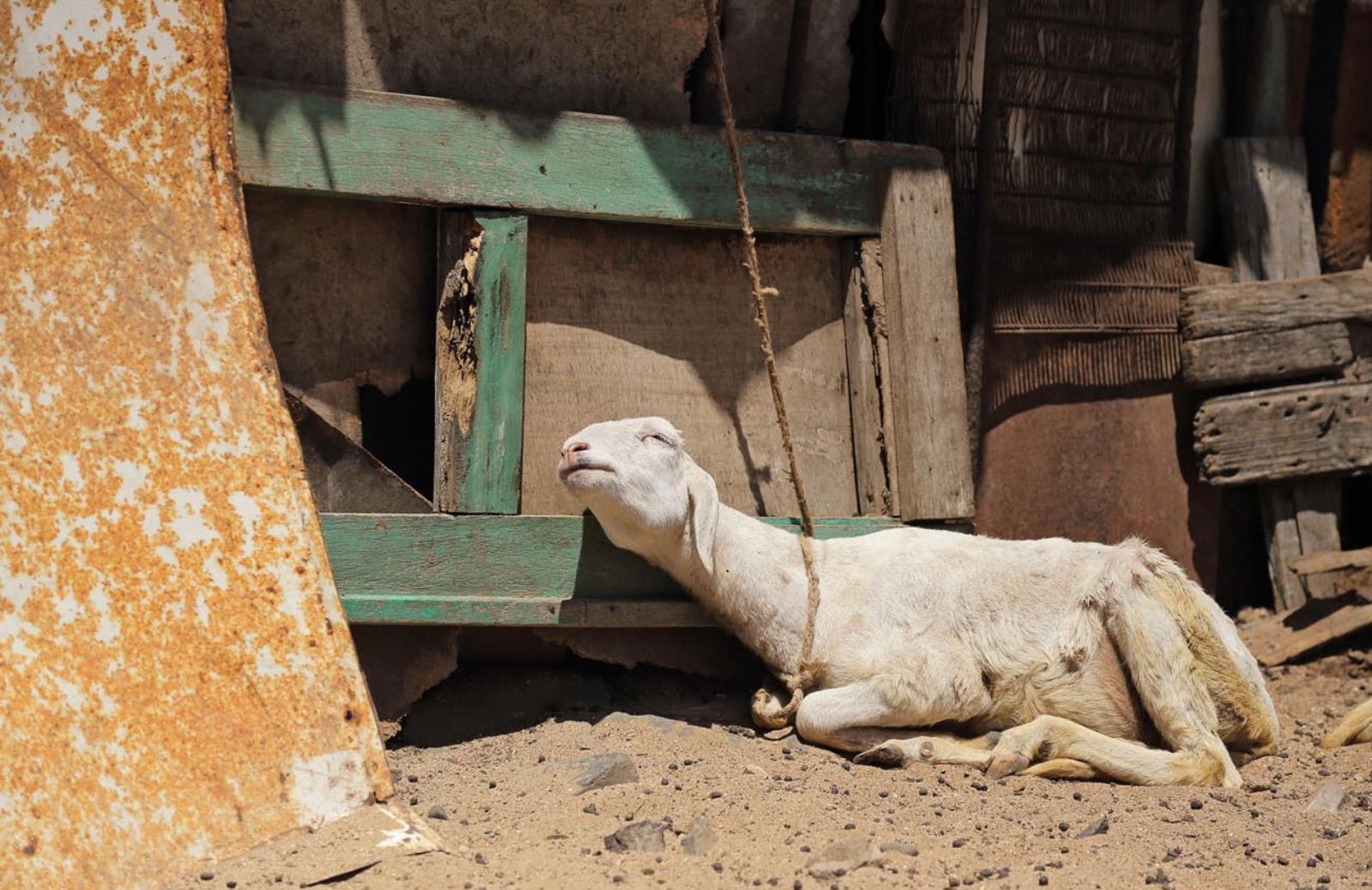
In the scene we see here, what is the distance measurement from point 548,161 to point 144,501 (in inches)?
80.6

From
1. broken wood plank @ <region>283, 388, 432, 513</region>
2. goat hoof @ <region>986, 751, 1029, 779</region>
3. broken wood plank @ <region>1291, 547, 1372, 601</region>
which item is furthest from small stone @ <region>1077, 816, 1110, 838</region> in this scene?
broken wood plank @ <region>1291, 547, 1372, 601</region>

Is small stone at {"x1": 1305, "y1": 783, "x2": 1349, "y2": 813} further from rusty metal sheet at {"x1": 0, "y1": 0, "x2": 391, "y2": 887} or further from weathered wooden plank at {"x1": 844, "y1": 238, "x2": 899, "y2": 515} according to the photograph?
rusty metal sheet at {"x1": 0, "y1": 0, "x2": 391, "y2": 887}

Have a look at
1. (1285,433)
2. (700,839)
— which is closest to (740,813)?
(700,839)

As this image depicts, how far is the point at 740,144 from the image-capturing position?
5.20 meters

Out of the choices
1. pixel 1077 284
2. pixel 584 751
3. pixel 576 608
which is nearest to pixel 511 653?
pixel 576 608

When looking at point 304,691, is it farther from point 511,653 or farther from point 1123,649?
point 1123,649

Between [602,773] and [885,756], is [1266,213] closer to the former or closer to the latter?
[885,756]

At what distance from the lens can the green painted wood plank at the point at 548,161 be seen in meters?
4.54

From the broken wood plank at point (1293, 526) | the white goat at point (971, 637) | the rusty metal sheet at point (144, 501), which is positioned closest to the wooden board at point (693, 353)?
the white goat at point (971, 637)

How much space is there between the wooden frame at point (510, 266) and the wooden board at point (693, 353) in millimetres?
142

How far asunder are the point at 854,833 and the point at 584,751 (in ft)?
3.55

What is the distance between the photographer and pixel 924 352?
5.42 m

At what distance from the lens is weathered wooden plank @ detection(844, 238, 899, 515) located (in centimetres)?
542

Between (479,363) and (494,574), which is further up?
(479,363)
